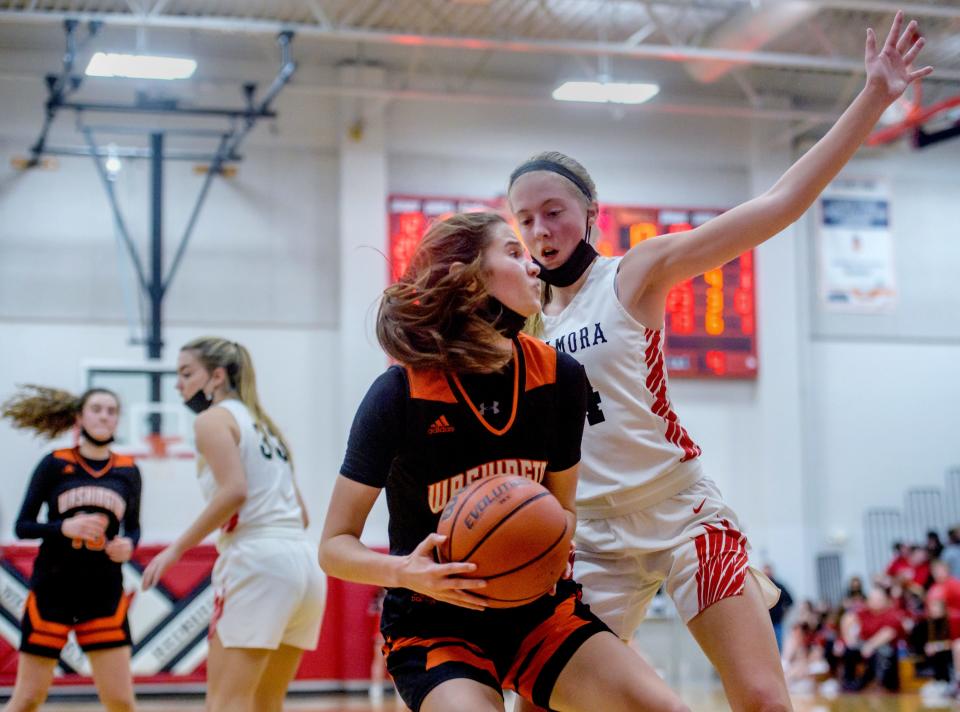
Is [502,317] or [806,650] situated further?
[806,650]

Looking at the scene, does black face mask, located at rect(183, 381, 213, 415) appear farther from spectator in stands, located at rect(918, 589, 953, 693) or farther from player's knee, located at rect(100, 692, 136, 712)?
spectator in stands, located at rect(918, 589, 953, 693)

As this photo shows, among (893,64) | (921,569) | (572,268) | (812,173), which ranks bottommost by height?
(921,569)

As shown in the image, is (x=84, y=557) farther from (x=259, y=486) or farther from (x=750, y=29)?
(x=750, y=29)

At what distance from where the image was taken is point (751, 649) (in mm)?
3049

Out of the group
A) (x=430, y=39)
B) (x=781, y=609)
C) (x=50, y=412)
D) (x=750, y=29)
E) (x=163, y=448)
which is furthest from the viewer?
(x=781, y=609)

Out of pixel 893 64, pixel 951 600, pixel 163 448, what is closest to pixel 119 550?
pixel 893 64

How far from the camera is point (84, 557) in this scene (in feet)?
18.7

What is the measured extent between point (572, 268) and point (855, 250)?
43.0ft

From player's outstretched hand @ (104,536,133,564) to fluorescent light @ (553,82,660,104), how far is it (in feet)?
27.6

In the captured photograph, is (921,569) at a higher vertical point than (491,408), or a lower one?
lower

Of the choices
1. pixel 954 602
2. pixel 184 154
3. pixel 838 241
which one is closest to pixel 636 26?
pixel 838 241

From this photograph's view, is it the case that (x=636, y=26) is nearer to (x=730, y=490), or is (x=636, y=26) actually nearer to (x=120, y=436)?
(x=730, y=490)

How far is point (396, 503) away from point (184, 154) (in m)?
11.3

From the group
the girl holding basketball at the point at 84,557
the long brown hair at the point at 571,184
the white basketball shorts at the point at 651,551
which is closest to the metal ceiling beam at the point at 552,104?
the girl holding basketball at the point at 84,557
